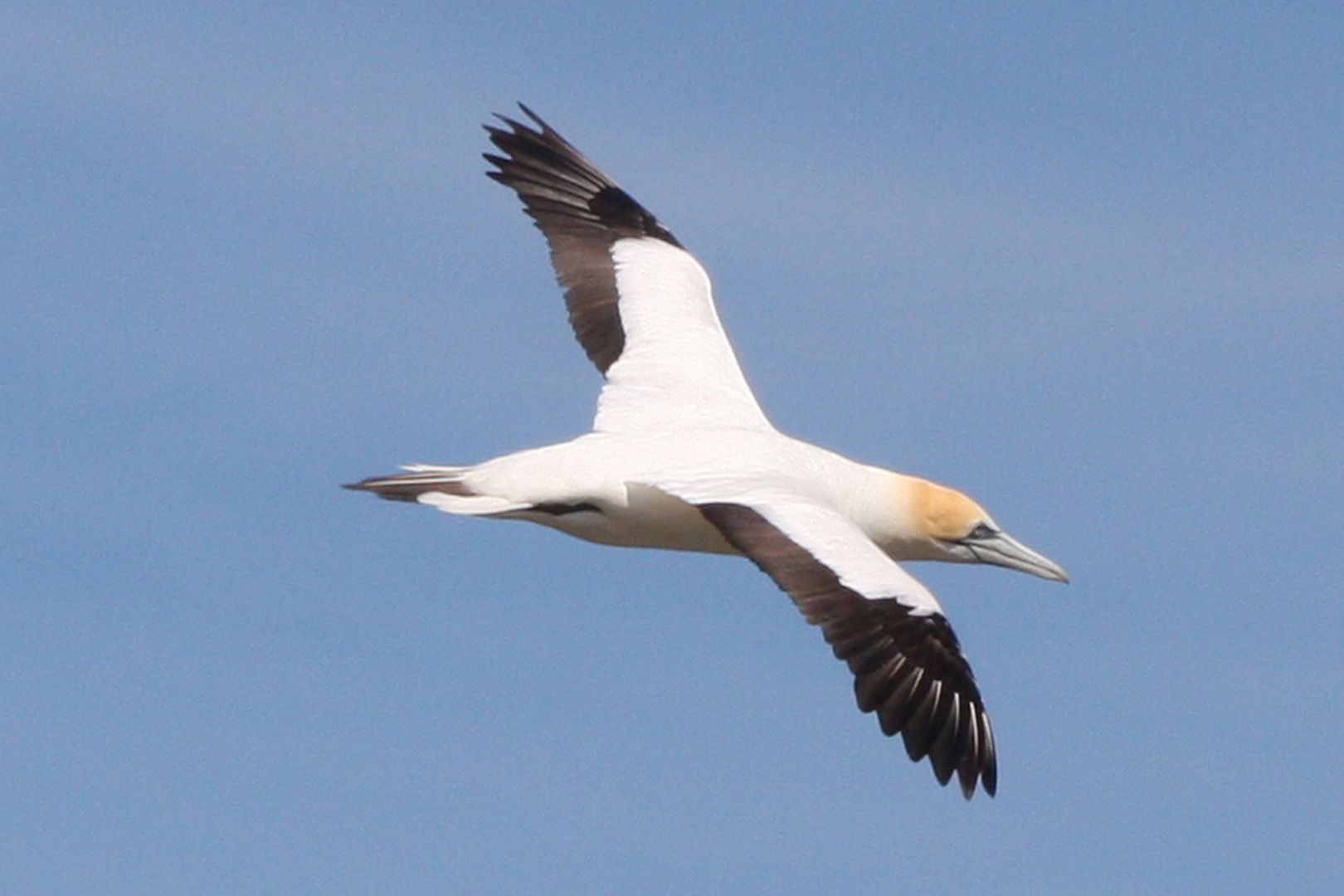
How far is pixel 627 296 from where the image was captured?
18.8 m

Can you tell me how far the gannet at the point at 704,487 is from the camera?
1420 cm

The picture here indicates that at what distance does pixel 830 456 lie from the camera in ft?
54.5

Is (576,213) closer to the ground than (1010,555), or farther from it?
farther from it

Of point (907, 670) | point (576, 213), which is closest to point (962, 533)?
point (907, 670)

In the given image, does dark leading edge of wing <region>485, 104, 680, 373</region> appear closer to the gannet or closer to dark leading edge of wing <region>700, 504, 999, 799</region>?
the gannet

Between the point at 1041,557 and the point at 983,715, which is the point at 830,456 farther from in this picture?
the point at 983,715

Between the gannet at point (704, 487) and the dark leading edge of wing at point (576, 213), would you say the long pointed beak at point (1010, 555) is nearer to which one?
the gannet at point (704, 487)

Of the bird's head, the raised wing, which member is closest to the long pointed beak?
the bird's head

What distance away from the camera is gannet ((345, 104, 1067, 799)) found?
14.2 metres

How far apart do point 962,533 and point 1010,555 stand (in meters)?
0.35

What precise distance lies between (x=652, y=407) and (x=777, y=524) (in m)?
2.55

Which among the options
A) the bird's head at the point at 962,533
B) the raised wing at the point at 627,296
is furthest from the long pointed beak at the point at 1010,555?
the raised wing at the point at 627,296

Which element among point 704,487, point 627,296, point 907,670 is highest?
point 627,296

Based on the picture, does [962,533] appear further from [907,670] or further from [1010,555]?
[907,670]
